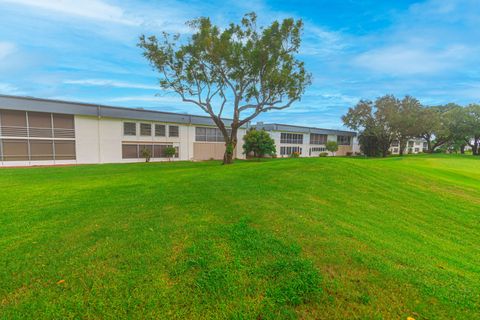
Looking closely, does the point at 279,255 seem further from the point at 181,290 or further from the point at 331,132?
the point at 331,132

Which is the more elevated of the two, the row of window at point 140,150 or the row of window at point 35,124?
the row of window at point 35,124

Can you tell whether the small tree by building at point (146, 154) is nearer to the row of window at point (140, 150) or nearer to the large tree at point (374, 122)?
the row of window at point (140, 150)

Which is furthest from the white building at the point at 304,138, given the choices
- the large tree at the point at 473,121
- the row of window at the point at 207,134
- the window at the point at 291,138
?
the large tree at the point at 473,121

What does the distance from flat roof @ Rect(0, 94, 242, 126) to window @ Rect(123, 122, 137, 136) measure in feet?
2.42

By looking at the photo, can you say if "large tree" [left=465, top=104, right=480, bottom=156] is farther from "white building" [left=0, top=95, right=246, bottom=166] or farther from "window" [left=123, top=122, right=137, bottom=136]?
"window" [left=123, top=122, right=137, bottom=136]

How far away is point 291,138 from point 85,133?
103 feet

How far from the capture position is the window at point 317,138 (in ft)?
153

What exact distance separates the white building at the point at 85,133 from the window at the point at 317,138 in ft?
78.8

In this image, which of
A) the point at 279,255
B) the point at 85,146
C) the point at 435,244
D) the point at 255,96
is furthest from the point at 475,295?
the point at 85,146

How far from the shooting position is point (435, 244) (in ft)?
15.6

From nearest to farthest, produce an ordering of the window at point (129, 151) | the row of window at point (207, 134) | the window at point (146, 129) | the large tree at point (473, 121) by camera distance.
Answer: the window at point (129, 151) → the window at point (146, 129) → the row of window at point (207, 134) → the large tree at point (473, 121)

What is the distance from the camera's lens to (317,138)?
156ft

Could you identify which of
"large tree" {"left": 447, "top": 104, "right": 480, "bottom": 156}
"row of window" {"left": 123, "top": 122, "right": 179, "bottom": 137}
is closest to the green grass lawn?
"row of window" {"left": 123, "top": 122, "right": 179, "bottom": 137}

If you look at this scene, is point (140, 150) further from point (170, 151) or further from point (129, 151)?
point (170, 151)
